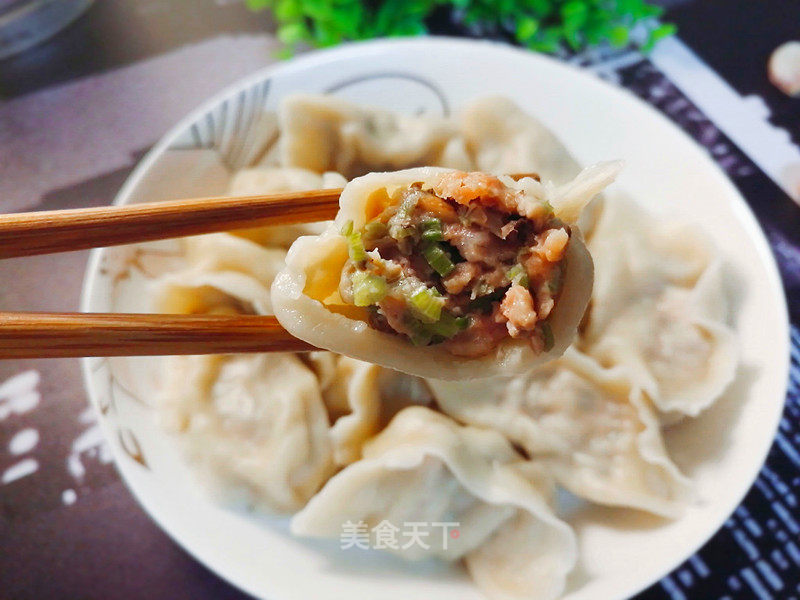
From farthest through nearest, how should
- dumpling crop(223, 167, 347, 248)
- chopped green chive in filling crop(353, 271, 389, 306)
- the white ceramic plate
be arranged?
dumpling crop(223, 167, 347, 248)
the white ceramic plate
chopped green chive in filling crop(353, 271, 389, 306)

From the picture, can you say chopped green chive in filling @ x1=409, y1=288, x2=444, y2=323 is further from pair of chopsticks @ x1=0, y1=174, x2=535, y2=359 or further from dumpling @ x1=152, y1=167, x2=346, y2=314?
dumpling @ x1=152, y1=167, x2=346, y2=314

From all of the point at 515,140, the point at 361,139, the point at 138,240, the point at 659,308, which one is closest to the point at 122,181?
the point at 361,139

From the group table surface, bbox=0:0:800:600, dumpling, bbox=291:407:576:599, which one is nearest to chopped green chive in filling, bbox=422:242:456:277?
dumpling, bbox=291:407:576:599

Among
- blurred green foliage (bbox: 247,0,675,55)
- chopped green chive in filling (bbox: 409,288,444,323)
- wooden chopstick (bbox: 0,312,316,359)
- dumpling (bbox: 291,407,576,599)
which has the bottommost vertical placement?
dumpling (bbox: 291,407,576,599)

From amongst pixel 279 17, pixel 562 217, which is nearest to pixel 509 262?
pixel 562 217

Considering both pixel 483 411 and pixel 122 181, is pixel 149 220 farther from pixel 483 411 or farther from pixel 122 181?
pixel 122 181

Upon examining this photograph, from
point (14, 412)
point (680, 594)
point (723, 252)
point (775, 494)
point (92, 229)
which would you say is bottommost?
point (14, 412)

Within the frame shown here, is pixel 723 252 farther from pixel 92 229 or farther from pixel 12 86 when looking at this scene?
pixel 12 86
